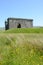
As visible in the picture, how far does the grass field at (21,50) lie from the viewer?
14.7m

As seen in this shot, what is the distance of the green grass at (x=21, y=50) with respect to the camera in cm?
1469

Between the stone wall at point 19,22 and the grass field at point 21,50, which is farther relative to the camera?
the stone wall at point 19,22

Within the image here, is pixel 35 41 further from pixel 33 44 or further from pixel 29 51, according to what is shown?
pixel 29 51

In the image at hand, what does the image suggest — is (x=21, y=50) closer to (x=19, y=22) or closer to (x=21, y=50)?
(x=21, y=50)

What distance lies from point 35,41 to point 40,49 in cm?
201

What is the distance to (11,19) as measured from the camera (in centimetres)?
Answer: 5544

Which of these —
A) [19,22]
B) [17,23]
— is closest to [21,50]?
[17,23]

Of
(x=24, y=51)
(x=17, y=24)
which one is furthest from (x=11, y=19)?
(x=24, y=51)

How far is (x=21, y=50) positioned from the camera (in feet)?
58.9

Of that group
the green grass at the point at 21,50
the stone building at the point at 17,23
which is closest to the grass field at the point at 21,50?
the green grass at the point at 21,50

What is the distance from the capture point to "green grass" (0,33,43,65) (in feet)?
48.2

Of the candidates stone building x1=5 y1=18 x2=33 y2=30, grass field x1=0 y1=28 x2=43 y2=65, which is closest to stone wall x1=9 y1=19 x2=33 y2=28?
stone building x1=5 y1=18 x2=33 y2=30

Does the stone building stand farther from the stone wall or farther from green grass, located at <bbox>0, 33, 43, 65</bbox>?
green grass, located at <bbox>0, 33, 43, 65</bbox>

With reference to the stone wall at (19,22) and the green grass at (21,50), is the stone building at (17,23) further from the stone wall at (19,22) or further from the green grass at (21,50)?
the green grass at (21,50)
